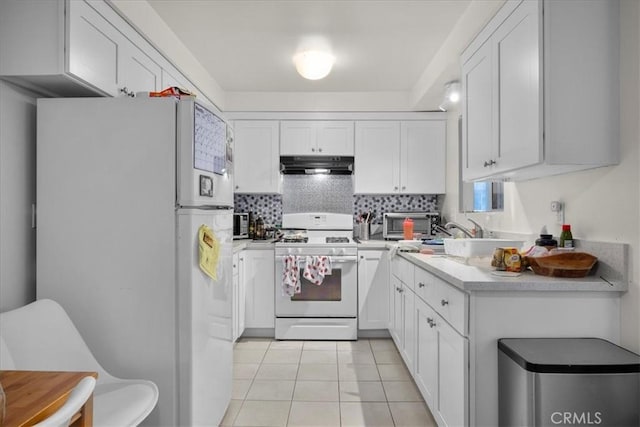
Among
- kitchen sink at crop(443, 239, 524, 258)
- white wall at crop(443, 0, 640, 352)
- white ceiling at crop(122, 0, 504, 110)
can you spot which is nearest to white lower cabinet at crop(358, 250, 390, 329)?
kitchen sink at crop(443, 239, 524, 258)

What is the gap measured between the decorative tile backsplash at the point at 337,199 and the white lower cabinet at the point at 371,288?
792mm

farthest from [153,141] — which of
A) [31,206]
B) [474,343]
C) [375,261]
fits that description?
[375,261]

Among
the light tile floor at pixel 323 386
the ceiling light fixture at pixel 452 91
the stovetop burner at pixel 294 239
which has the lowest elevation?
the light tile floor at pixel 323 386

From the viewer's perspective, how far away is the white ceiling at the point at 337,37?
2.52 meters

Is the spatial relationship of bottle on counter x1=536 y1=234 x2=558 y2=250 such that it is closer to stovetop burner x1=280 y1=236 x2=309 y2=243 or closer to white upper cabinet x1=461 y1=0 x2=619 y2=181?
white upper cabinet x1=461 y1=0 x2=619 y2=181

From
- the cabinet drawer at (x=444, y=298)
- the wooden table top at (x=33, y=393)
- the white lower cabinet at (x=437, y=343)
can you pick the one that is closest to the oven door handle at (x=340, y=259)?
the white lower cabinet at (x=437, y=343)

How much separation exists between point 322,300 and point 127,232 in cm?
219

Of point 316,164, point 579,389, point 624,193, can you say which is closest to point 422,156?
point 316,164

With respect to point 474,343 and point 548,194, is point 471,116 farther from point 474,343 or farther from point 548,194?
point 474,343

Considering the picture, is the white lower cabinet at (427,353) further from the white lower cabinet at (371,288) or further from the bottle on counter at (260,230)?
the bottle on counter at (260,230)

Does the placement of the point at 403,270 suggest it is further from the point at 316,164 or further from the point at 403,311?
the point at 316,164

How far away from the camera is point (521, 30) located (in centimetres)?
177

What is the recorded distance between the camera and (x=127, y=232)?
1.82m

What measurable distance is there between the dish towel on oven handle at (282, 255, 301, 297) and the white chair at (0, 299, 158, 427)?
1.92 meters
